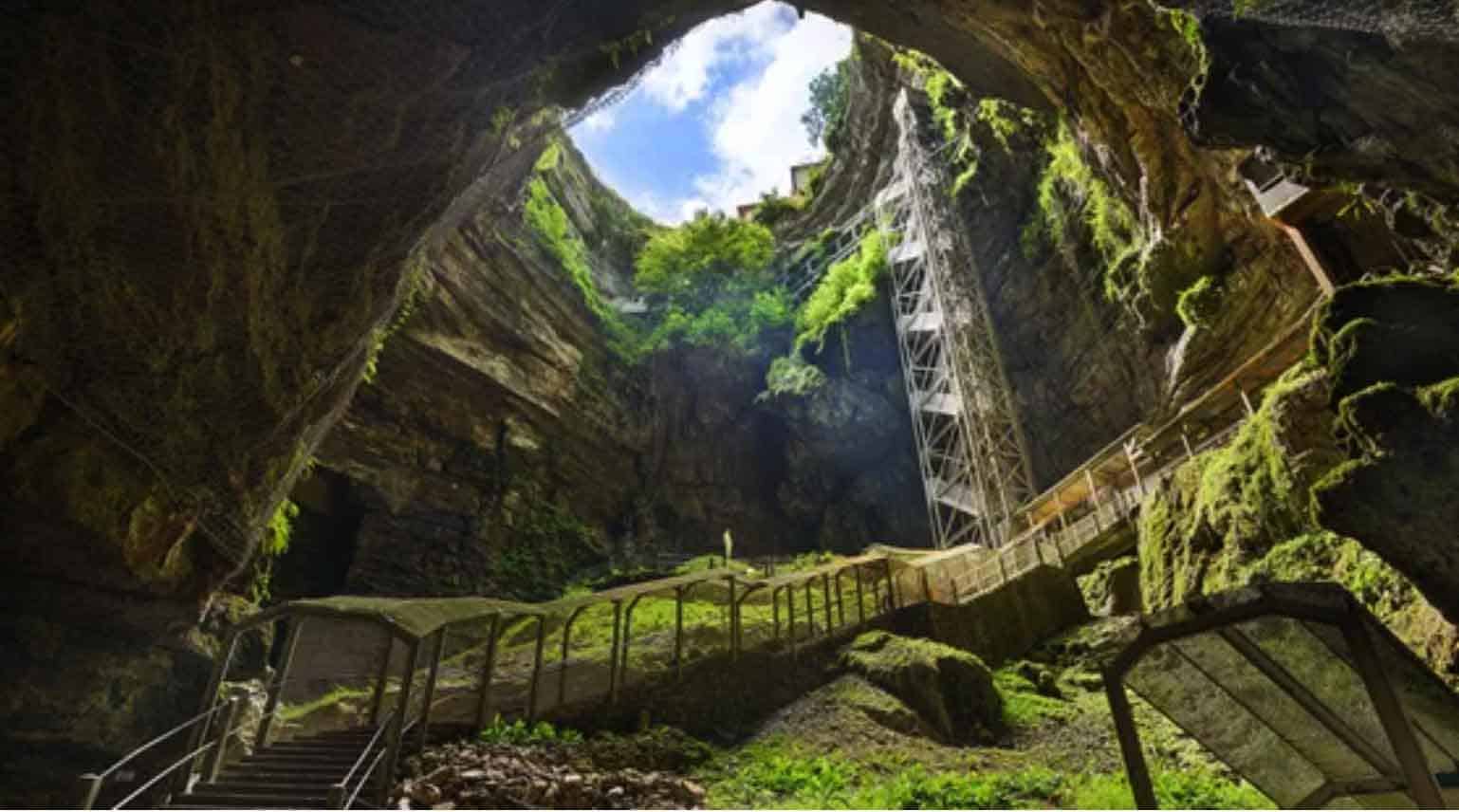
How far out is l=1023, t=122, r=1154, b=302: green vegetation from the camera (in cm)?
1568

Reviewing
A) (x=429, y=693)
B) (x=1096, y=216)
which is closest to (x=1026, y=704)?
(x=429, y=693)

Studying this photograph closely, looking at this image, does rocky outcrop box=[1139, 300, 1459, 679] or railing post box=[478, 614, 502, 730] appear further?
railing post box=[478, 614, 502, 730]

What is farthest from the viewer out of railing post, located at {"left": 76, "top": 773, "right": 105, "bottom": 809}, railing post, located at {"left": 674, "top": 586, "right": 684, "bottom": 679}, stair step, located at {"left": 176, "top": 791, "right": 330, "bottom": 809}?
railing post, located at {"left": 674, "top": 586, "right": 684, "bottom": 679}

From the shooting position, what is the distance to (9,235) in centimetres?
566

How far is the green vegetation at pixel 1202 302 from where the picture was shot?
1372cm

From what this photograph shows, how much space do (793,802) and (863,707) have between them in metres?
2.93

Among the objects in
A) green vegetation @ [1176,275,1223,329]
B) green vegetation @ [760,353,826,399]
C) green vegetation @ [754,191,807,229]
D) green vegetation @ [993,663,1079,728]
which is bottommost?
green vegetation @ [993,663,1079,728]

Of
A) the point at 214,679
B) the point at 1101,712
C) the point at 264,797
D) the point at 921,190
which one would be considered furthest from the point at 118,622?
the point at 921,190

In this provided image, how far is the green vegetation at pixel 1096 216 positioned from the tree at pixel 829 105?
15167 millimetres

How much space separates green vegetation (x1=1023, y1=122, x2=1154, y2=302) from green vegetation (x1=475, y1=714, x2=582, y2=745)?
46.8 feet

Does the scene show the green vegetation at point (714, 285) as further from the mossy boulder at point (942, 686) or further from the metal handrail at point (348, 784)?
the metal handrail at point (348, 784)

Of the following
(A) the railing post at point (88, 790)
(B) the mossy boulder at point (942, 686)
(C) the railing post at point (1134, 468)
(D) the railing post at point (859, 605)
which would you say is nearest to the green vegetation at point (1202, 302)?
(C) the railing post at point (1134, 468)

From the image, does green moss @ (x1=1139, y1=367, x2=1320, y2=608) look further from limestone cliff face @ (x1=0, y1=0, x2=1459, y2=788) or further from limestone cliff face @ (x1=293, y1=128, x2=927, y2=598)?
limestone cliff face @ (x1=293, y1=128, x2=927, y2=598)

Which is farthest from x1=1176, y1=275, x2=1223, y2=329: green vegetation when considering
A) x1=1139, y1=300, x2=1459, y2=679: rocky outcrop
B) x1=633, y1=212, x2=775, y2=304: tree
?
x1=633, y1=212, x2=775, y2=304: tree
